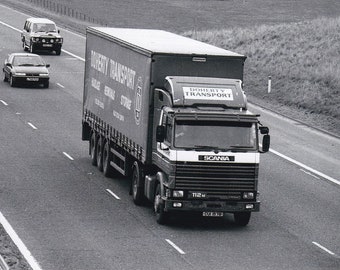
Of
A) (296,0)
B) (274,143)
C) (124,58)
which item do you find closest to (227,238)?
(124,58)

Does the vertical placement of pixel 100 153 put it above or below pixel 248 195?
below

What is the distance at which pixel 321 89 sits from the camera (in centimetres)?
4806

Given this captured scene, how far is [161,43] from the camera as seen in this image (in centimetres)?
2820

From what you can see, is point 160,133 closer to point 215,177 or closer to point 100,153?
point 215,177

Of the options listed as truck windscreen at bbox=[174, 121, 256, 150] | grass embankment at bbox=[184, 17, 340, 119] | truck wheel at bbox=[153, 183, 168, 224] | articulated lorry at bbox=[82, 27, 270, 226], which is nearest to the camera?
articulated lorry at bbox=[82, 27, 270, 226]

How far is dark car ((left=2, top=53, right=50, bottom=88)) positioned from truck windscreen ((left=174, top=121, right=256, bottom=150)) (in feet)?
83.8

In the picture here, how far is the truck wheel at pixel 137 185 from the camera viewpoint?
27234 mm

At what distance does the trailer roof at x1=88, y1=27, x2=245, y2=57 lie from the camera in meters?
26.5

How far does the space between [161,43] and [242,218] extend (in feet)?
17.5

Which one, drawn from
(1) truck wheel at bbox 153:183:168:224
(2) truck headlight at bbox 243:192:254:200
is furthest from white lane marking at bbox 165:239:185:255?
(2) truck headlight at bbox 243:192:254:200

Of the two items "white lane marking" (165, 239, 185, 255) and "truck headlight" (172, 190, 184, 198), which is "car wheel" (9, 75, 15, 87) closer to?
"truck headlight" (172, 190, 184, 198)

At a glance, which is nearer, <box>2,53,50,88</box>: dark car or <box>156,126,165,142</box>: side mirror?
<box>156,126,165,142</box>: side mirror

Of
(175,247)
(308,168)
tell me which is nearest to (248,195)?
(175,247)

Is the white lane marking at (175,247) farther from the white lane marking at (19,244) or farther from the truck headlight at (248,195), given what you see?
the white lane marking at (19,244)
